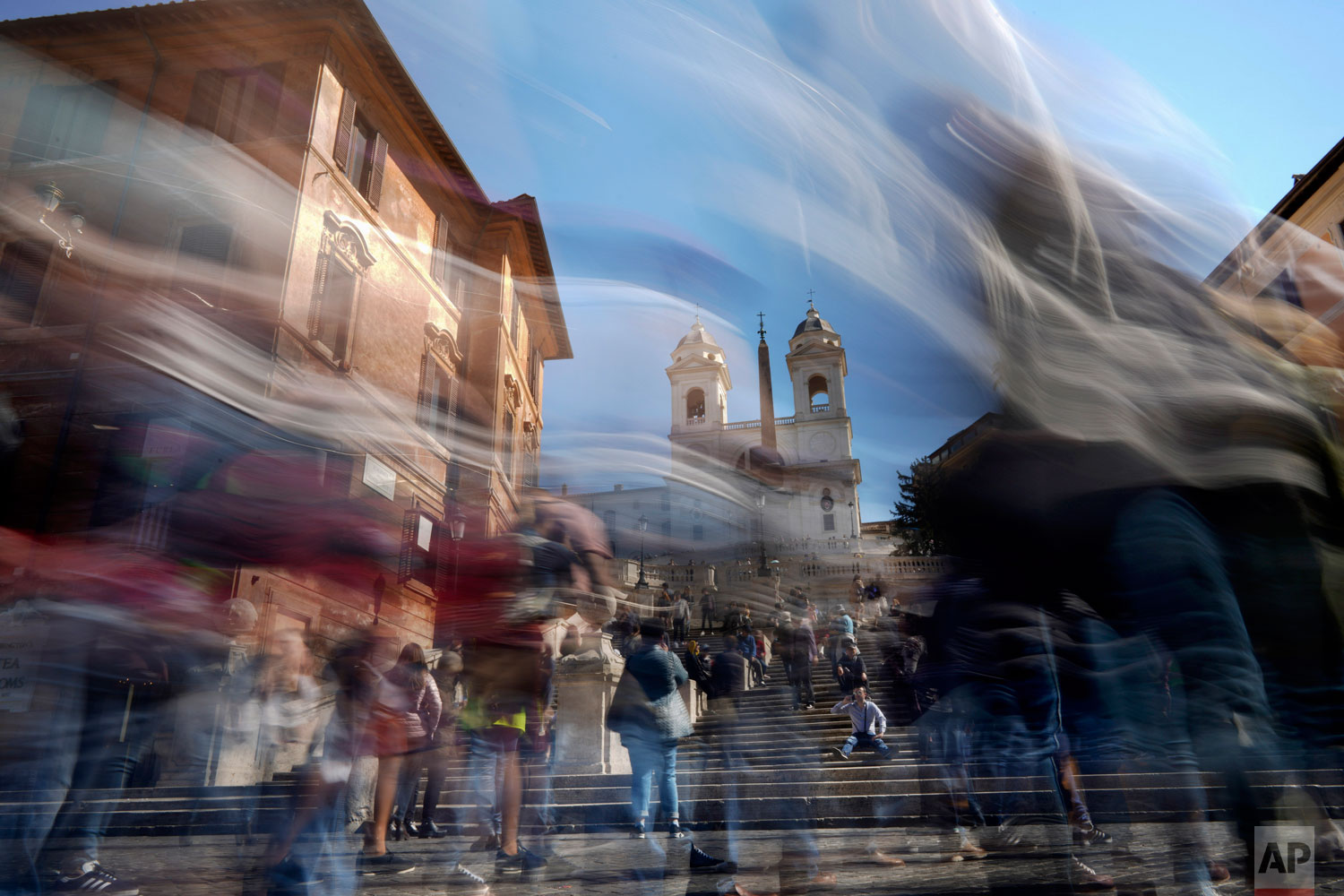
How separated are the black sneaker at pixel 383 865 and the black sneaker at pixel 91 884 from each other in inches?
43.5

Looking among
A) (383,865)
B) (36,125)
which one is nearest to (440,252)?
(36,125)

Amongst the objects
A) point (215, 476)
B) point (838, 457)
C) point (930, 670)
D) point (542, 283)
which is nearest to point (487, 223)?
point (542, 283)

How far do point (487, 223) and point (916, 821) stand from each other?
18567 millimetres

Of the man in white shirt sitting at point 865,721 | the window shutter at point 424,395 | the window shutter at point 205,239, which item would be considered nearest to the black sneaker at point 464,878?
the man in white shirt sitting at point 865,721

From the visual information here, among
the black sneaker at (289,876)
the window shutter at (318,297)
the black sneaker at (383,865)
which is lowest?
the black sneaker at (383,865)

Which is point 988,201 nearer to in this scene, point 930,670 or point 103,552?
point 930,670

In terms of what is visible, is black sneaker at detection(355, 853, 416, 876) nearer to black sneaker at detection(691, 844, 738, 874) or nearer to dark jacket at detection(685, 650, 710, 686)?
black sneaker at detection(691, 844, 738, 874)

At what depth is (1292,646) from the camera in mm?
1495

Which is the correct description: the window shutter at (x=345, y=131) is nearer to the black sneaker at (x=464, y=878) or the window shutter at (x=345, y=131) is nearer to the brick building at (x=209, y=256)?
the brick building at (x=209, y=256)

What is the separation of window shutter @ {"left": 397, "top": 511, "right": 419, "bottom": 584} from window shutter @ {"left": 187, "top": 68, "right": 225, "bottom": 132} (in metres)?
7.48

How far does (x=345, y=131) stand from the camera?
14.0 m

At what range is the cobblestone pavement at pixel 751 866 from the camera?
10.2ft

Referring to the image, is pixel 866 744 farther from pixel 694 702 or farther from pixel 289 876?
pixel 289 876

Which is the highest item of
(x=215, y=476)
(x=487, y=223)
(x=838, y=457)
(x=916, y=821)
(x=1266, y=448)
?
(x=838, y=457)
